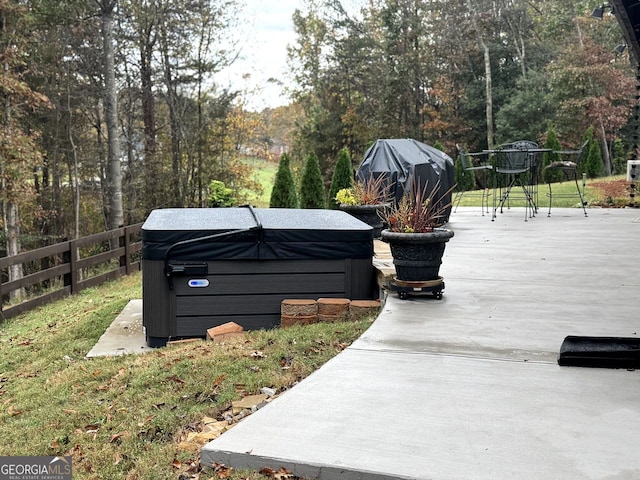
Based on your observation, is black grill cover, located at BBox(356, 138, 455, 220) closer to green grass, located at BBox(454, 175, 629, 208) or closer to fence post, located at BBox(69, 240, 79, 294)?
fence post, located at BBox(69, 240, 79, 294)

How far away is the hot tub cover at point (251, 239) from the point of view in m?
4.71

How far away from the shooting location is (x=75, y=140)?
49.1ft

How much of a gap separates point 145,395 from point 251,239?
181cm

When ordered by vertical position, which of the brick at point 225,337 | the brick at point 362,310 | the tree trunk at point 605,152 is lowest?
the brick at point 225,337

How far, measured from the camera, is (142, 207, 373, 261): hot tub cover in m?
4.71

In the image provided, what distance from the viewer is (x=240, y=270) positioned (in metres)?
4.89

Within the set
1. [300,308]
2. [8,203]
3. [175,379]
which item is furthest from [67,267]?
[175,379]

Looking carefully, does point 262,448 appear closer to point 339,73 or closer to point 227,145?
point 227,145

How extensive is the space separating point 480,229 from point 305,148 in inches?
671

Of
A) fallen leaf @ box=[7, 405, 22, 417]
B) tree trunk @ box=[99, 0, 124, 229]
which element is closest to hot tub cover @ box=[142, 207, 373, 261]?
fallen leaf @ box=[7, 405, 22, 417]

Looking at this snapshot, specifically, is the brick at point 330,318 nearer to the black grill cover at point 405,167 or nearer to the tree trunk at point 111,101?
the black grill cover at point 405,167

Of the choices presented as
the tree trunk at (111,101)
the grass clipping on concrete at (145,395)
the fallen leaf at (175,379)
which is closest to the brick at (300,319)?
the grass clipping on concrete at (145,395)

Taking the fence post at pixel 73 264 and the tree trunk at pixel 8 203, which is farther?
the tree trunk at pixel 8 203

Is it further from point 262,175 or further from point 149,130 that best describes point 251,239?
point 262,175
